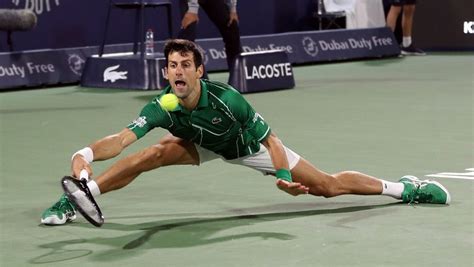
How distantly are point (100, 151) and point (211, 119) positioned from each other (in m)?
0.67

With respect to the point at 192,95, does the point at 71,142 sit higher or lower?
lower

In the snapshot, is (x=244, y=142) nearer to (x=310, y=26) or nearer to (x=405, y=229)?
(x=405, y=229)

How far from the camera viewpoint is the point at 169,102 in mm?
6375

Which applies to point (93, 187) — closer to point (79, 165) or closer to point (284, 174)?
point (79, 165)

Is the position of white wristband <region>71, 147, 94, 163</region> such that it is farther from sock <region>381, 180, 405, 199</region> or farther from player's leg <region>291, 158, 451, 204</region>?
sock <region>381, 180, 405, 199</region>

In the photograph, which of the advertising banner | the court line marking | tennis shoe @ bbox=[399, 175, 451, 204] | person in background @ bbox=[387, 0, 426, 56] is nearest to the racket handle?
tennis shoe @ bbox=[399, 175, 451, 204]

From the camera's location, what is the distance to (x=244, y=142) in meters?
6.59

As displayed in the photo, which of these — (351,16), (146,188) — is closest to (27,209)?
(146,188)

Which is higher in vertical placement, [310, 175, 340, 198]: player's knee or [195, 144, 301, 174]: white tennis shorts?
[195, 144, 301, 174]: white tennis shorts

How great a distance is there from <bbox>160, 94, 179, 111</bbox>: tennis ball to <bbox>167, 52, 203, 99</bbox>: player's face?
0.11 meters

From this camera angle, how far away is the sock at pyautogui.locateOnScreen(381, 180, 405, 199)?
711cm

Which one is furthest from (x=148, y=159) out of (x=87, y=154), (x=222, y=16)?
(x=222, y=16)

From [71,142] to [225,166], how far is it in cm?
193

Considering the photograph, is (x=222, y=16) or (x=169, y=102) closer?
(x=169, y=102)
